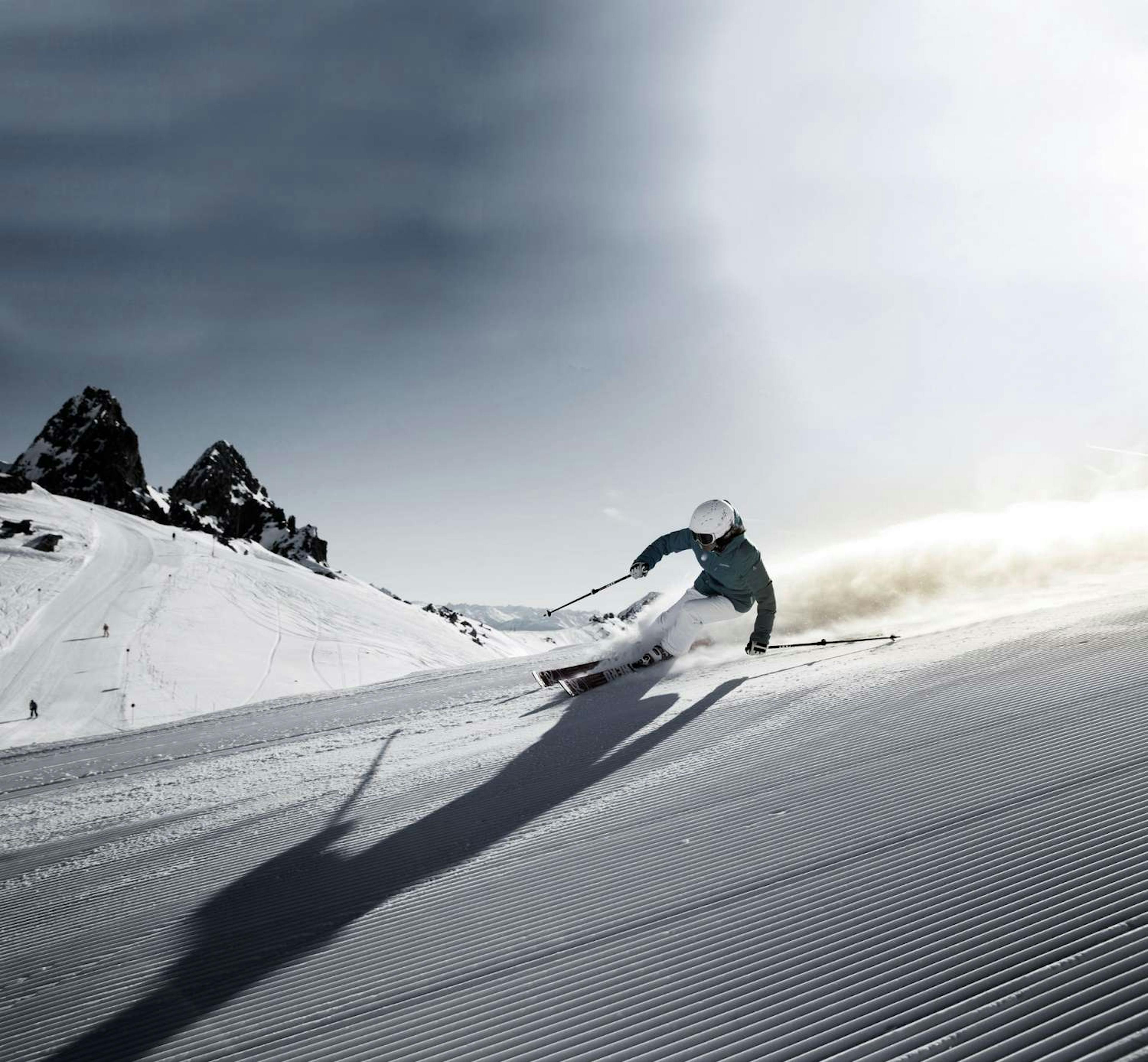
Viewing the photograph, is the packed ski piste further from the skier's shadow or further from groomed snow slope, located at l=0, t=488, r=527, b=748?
groomed snow slope, located at l=0, t=488, r=527, b=748

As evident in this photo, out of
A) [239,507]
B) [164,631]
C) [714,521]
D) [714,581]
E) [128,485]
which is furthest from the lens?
[239,507]

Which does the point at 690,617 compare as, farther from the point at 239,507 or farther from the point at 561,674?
the point at 239,507

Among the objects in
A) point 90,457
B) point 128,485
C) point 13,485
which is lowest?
point 13,485

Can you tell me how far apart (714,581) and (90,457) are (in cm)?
13664

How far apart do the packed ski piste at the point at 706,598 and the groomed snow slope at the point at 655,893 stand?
6.93 ft

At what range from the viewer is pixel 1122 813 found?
104 inches

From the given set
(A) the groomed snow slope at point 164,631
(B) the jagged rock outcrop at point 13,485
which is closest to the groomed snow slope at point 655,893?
(A) the groomed snow slope at point 164,631

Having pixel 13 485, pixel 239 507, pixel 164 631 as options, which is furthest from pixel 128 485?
pixel 164 631

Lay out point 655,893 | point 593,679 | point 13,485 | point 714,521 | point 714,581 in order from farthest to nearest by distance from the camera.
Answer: point 13,485 → point 593,679 → point 714,581 → point 714,521 → point 655,893

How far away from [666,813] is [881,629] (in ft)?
20.4

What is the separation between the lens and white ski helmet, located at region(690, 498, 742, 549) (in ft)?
23.6

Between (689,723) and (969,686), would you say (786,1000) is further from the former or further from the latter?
(969,686)

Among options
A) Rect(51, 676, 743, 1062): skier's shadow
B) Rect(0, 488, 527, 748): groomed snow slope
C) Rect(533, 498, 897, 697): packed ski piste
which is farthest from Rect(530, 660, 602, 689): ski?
Rect(0, 488, 527, 748): groomed snow slope

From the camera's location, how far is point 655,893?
9.04ft
